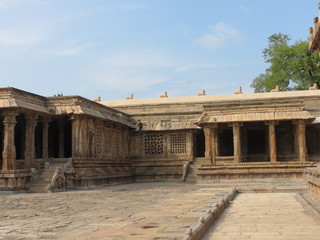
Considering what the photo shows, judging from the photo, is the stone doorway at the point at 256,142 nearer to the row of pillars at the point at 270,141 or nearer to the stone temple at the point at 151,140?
the stone temple at the point at 151,140

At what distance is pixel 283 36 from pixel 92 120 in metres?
32.5

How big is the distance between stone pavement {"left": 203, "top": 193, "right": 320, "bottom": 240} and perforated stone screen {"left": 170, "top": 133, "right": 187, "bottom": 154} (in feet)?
54.1

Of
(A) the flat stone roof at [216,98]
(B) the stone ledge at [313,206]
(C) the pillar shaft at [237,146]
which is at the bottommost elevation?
(B) the stone ledge at [313,206]

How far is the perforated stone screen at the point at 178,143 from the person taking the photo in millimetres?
28016

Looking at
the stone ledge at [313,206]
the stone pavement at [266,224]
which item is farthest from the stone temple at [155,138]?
the stone pavement at [266,224]

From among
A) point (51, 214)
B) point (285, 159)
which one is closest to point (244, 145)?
point (285, 159)

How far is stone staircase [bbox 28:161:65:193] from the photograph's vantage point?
1878 cm

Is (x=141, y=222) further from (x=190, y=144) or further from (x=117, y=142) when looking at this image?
(x=190, y=144)

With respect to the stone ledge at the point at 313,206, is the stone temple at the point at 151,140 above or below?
above

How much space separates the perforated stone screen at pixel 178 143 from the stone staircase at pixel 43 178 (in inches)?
366

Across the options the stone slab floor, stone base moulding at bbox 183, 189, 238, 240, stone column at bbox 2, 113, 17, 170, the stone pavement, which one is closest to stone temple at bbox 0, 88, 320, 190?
stone column at bbox 2, 113, 17, 170

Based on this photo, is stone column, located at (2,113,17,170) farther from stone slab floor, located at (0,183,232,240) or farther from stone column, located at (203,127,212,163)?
stone column, located at (203,127,212,163)

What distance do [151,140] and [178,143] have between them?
1.91 meters

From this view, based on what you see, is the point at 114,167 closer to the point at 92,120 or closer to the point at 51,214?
the point at 92,120
